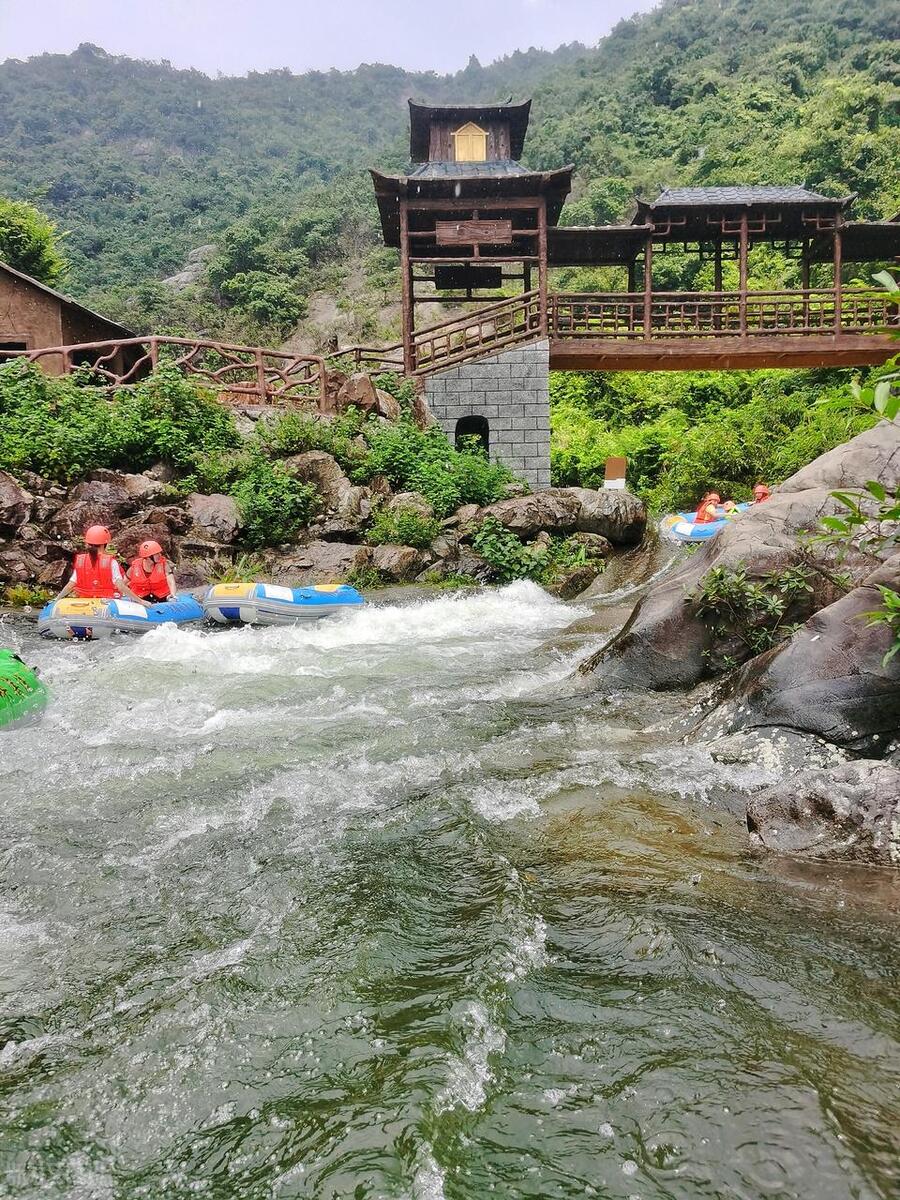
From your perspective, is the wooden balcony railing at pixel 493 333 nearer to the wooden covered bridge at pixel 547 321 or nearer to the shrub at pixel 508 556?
the wooden covered bridge at pixel 547 321

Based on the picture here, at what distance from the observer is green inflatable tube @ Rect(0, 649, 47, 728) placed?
6.05 metres

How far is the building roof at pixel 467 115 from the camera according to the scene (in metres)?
21.6

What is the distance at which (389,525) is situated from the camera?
1311cm

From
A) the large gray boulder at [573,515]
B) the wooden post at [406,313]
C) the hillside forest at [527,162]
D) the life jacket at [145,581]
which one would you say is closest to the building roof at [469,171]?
the wooden post at [406,313]

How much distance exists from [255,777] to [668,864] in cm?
258

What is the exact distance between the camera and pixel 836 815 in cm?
362

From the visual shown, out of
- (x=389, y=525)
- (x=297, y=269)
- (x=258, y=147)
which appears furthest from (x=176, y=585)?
(x=258, y=147)

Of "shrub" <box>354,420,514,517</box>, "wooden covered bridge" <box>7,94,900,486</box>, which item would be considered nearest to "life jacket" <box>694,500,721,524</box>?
"shrub" <box>354,420,514,517</box>

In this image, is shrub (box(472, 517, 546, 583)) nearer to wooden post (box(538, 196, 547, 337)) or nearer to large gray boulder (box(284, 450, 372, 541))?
large gray boulder (box(284, 450, 372, 541))

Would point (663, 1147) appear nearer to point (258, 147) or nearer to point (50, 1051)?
point (50, 1051)

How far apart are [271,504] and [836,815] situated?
10.7 m

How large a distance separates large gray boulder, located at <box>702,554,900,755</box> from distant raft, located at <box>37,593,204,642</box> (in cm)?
702

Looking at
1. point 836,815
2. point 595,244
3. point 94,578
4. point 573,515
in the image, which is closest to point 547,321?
point 595,244

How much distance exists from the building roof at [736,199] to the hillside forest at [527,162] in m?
4.23
